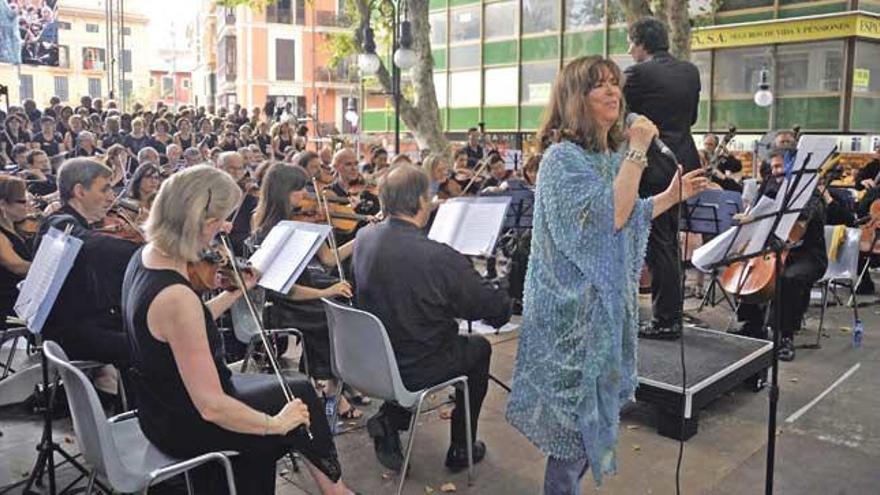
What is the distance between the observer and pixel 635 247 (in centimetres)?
249

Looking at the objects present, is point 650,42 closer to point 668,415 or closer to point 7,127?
point 668,415

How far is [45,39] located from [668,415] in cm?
1498

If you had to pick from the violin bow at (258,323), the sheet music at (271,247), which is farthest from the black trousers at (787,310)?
the violin bow at (258,323)

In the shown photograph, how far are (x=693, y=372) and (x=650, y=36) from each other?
1909 mm

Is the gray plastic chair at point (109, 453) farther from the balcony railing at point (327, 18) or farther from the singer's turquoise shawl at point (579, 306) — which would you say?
the balcony railing at point (327, 18)

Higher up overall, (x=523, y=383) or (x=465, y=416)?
(x=523, y=383)

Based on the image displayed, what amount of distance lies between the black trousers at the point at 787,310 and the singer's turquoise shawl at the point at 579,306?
3367 mm

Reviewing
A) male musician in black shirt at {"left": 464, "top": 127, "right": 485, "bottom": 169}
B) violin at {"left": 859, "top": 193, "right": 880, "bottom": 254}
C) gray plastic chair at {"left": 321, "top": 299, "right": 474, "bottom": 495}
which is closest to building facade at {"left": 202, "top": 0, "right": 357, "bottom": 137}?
male musician in black shirt at {"left": 464, "top": 127, "right": 485, "bottom": 169}

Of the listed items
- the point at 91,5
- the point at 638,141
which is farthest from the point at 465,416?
the point at 91,5

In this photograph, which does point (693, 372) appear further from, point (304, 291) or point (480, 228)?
point (304, 291)

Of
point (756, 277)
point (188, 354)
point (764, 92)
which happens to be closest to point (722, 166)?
point (756, 277)

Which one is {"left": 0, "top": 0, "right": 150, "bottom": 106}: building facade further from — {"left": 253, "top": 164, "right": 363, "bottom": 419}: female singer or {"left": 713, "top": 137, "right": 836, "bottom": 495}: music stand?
{"left": 713, "top": 137, "right": 836, "bottom": 495}: music stand

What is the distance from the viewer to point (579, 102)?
235 centimetres

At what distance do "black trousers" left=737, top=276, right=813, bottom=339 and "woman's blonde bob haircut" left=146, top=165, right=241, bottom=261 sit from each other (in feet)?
13.7
